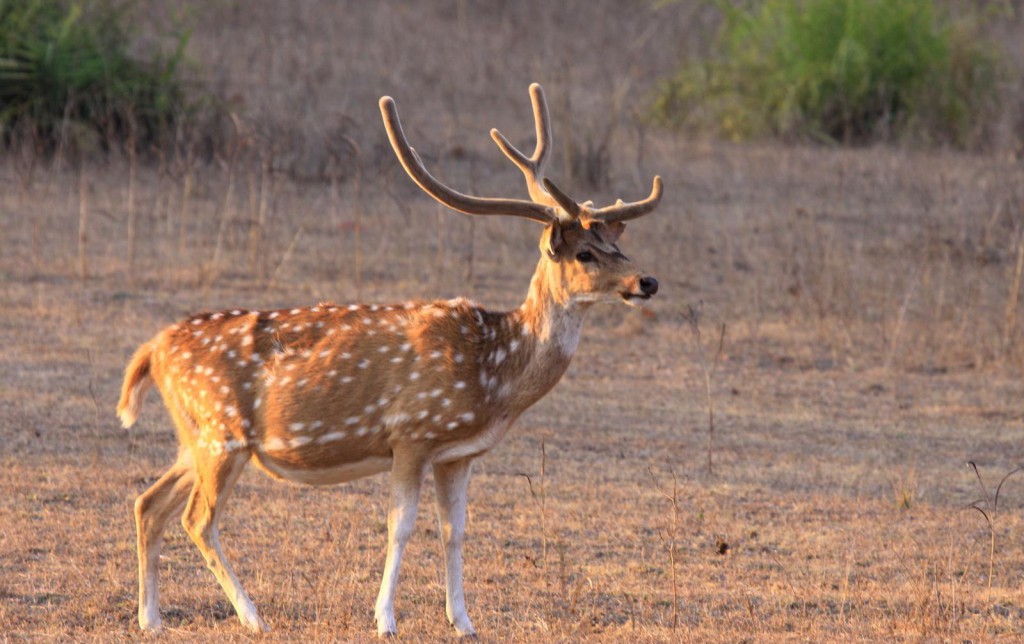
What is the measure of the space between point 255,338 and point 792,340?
6.53 metres

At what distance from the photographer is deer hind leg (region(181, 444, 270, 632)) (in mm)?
5859

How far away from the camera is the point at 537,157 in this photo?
22.5 feet

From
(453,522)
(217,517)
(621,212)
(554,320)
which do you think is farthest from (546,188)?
(217,517)

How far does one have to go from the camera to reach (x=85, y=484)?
7793mm

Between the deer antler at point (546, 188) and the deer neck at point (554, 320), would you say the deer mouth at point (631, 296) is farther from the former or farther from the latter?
the deer antler at point (546, 188)

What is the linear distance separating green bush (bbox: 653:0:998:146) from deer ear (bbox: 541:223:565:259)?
13.4m

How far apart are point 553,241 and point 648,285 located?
42cm

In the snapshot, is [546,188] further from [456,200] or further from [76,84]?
[76,84]

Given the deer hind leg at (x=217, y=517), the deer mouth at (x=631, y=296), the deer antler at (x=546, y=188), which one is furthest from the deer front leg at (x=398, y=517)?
the deer antler at (x=546, y=188)

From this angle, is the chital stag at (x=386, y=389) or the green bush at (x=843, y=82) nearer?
the chital stag at (x=386, y=389)

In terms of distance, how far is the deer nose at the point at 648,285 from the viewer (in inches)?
226

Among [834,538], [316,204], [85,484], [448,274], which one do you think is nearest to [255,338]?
[85,484]

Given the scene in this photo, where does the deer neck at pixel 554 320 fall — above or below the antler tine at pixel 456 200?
below

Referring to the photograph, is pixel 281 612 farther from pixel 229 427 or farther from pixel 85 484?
pixel 85 484
